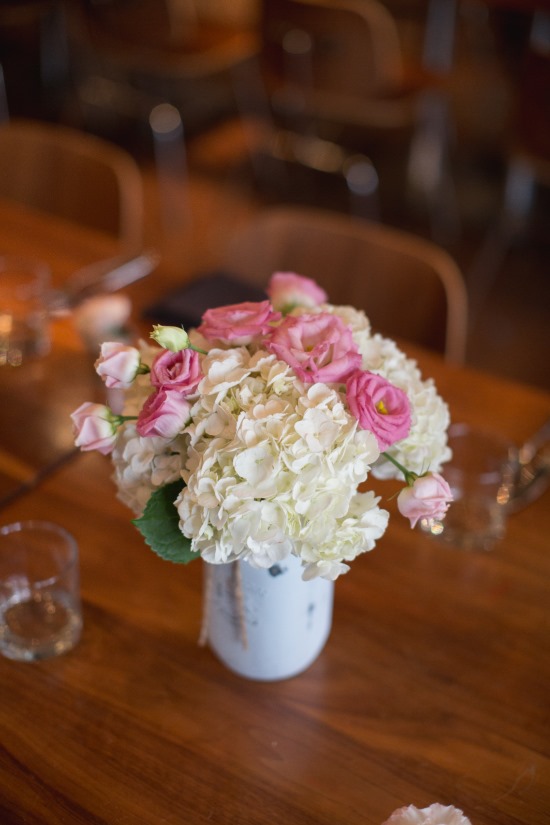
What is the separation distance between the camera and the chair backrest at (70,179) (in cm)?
179

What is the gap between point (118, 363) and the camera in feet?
2.28

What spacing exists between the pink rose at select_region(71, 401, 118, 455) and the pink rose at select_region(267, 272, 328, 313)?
0.65ft

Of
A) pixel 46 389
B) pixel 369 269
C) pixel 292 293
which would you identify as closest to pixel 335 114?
pixel 369 269

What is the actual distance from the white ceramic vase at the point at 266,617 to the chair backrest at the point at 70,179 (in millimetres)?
1038

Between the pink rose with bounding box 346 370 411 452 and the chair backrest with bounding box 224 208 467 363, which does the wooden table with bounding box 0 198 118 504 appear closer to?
the chair backrest with bounding box 224 208 467 363

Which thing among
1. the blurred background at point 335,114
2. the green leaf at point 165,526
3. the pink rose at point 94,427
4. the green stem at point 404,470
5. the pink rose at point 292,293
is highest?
the pink rose at point 292,293

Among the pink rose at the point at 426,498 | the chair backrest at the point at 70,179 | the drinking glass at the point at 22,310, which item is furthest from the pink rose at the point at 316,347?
the chair backrest at the point at 70,179

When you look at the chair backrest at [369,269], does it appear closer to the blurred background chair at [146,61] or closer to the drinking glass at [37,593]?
the drinking glass at [37,593]

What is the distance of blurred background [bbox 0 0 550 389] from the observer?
276 cm

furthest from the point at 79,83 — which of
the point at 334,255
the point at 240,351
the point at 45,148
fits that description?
the point at 240,351

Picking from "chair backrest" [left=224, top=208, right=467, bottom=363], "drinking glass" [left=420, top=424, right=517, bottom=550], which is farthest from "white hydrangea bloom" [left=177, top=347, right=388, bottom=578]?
"chair backrest" [left=224, top=208, right=467, bottom=363]

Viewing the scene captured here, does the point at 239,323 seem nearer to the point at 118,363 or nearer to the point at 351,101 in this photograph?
the point at 118,363

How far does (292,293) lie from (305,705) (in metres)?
0.39

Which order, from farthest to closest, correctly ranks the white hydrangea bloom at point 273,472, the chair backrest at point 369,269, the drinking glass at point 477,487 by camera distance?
1. the chair backrest at point 369,269
2. the drinking glass at point 477,487
3. the white hydrangea bloom at point 273,472
